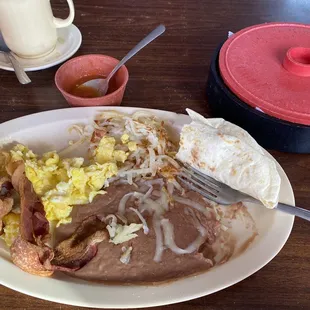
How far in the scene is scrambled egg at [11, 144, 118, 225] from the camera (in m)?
1.16

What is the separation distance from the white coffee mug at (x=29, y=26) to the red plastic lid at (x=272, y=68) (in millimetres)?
682

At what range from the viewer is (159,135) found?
1327 millimetres

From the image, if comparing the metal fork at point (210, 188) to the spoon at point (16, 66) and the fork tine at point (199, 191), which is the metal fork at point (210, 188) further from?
the spoon at point (16, 66)

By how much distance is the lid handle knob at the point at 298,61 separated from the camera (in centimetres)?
134

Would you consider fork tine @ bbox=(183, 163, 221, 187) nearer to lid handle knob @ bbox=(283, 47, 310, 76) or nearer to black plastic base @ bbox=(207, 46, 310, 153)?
black plastic base @ bbox=(207, 46, 310, 153)

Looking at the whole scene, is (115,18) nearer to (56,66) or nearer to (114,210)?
(56,66)

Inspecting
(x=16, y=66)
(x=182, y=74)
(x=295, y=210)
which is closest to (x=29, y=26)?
(x=16, y=66)

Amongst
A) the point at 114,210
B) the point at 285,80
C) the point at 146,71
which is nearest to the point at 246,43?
the point at 285,80

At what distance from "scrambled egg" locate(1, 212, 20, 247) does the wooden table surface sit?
0.13 m

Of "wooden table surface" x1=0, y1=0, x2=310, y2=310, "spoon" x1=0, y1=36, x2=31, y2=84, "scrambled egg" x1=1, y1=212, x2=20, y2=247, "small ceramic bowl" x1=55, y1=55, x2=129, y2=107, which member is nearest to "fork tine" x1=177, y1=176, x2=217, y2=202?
"wooden table surface" x1=0, y1=0, x2=310, y2=310

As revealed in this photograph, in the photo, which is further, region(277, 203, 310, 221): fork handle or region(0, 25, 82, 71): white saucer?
region(0, 25, 82, 71): white saucer

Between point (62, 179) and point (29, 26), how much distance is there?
0.66 m

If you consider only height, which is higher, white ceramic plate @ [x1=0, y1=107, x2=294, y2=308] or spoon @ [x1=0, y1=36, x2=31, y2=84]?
spoon @ [x1=0, y1=36, x2=31, y2=84]

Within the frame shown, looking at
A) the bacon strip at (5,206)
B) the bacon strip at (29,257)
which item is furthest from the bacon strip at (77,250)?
the bacon strip at (5,206)
